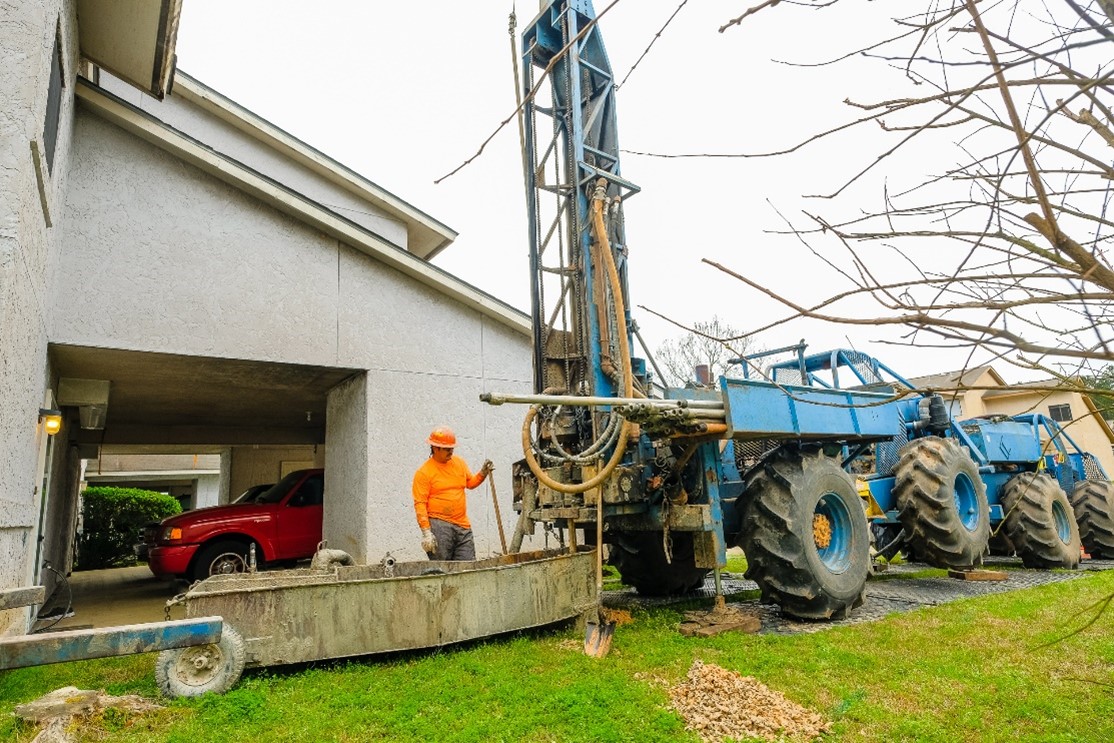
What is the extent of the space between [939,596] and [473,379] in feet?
19.9

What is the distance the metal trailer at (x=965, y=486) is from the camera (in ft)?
23.7

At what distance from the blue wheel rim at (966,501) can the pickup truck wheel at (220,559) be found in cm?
912

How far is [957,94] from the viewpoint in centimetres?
128

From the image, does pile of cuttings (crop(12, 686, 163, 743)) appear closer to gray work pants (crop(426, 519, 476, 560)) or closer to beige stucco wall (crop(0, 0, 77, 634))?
beige stucco wall (crop(0, 0, 77, 634))

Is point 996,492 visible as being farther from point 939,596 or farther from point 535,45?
point 535,45

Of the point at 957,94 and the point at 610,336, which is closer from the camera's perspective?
the point at 957,94

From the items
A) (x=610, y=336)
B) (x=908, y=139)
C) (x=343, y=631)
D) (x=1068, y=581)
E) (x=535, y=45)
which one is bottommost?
(x=1068, y=581)

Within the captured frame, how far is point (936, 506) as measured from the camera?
23.2ft

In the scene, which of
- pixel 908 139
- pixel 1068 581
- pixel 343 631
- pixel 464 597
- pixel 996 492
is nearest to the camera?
pixel 908 139

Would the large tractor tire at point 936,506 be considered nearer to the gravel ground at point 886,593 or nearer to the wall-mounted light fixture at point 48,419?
the gravel ground at point 886,593

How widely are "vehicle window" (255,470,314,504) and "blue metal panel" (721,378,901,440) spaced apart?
7.59 metres

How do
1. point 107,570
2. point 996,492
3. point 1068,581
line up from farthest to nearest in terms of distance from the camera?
point 107,570 < point 996,492 < point 1068,581

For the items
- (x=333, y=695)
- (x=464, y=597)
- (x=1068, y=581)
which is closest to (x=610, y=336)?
(x=464, y=597)

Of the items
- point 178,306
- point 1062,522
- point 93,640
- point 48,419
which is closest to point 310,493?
point 178,306
